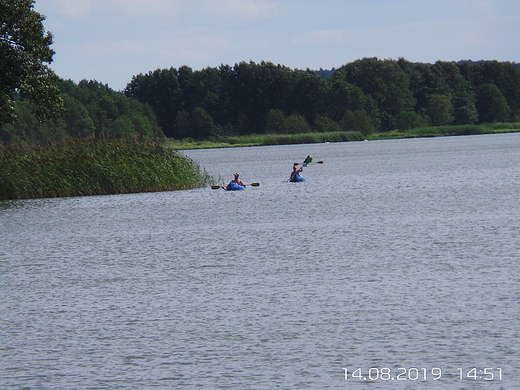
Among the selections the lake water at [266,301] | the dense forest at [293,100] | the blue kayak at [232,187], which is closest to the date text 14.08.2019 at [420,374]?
the lake water at [266,301]

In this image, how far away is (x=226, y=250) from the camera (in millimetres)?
20094

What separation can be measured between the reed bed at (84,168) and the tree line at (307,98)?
117 metres

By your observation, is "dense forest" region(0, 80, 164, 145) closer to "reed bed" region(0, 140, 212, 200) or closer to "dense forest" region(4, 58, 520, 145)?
"dense forest" region(4, 58, 520, 145)

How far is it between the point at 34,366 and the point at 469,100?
172 meters

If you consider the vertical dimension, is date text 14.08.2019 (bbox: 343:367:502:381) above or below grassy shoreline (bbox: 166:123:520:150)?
below

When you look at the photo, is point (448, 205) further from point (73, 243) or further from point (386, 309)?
point (386, 309)

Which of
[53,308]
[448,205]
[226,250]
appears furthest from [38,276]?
[448,205]

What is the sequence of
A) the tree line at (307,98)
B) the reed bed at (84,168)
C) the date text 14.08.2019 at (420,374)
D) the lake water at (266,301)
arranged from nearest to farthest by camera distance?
the date text 14.08.2019 at (420,374), the lake water at (266,301), the reed bed at (84,168), the tree line at (307,98)

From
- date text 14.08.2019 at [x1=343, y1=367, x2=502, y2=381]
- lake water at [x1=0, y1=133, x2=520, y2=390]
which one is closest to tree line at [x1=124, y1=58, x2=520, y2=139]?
lake water at [x1=0, y1=133, x2=520, y2=390]

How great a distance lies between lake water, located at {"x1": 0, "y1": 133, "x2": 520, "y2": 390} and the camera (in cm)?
951

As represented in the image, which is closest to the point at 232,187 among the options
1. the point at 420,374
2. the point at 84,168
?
the point at 84,168

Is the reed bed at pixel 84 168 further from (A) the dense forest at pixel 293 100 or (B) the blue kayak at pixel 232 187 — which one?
(A) the dense forest at pixel 293 100

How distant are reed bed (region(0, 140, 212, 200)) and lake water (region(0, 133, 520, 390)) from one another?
8.57 metres

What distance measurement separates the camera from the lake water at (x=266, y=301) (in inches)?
374
